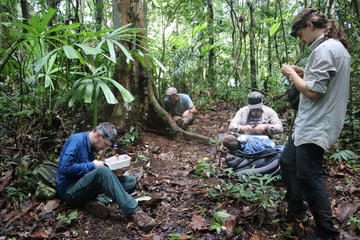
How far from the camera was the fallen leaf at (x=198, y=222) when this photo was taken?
2.77 metres

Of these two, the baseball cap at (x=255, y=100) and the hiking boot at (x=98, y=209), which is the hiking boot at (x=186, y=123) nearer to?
the baseball cap at (x=255, y=100)

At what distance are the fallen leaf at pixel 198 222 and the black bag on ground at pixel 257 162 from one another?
95cm

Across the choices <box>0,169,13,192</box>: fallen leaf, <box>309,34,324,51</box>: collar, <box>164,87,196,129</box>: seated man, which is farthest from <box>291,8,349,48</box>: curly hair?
<box>164,87,196,129</box>: seated man

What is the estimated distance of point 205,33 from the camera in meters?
8.95

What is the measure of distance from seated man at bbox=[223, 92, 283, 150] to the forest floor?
48 cm

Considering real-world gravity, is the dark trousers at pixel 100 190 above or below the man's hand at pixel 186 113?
below

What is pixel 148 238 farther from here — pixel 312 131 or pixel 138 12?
pixel 138 12

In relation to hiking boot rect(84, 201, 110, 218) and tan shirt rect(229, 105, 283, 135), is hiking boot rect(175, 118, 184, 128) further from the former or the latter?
hiking boot rect(84, 201, 110, 218)

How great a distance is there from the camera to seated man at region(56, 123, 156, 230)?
120 inches

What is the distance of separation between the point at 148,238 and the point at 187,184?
1.14m

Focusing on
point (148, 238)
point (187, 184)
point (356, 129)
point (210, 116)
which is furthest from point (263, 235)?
point (210, 116)

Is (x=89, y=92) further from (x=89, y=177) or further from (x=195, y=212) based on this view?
(x=195, y=212)

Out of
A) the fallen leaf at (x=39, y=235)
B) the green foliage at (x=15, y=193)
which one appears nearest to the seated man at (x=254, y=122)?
the fallen leaf at (x=39, y=235)

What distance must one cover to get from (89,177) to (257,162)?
7.09 feet
